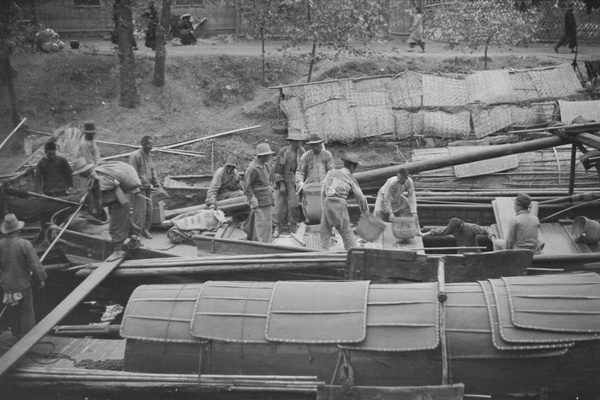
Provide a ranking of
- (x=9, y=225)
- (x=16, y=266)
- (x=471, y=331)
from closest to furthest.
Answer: (x=471, y=331)
(x=9, y=225)
(x=16, y=266)

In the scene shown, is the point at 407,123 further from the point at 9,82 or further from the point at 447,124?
the point at 9,82

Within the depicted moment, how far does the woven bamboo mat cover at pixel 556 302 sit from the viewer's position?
23.8ft

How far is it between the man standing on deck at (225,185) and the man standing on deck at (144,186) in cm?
95

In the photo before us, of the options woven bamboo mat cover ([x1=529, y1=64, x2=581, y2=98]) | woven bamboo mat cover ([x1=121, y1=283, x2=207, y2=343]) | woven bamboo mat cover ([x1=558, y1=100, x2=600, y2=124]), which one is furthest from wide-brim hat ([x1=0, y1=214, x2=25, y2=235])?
woven bamboo mat cover ([x1=529, y1=64, x2=581, y2=98])

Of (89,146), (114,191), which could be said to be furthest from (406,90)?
(114,191)

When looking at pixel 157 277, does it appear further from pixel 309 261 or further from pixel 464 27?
pixel 464 27

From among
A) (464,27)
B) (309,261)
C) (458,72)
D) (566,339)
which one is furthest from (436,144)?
(566,339)

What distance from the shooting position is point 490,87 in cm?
1808

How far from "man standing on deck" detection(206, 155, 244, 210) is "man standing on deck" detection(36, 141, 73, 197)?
7.73 feet

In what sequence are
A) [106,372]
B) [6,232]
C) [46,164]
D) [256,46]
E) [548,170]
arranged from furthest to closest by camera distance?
[256,46] → [548,170] → [46,164] → [6,232] → [106,372]

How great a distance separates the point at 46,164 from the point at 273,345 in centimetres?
623

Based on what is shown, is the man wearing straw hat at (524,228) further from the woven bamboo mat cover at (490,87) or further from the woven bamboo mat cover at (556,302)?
Result: the woven bamboo mat cover at (490,87)

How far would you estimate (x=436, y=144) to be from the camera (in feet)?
57.8

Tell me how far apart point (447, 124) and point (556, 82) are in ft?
10.5
